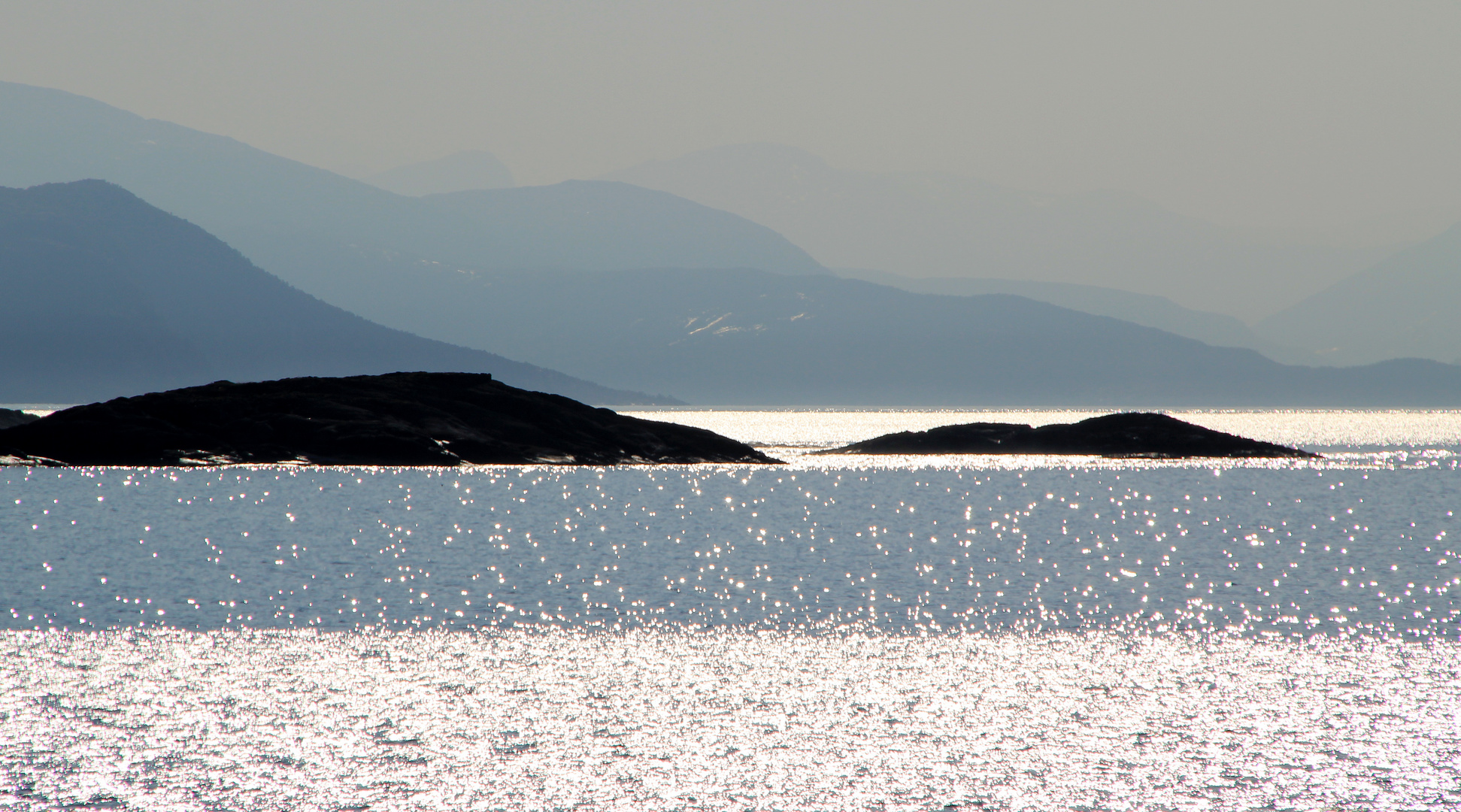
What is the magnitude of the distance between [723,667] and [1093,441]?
133225mm

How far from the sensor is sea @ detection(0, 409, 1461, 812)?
1862 centimetres

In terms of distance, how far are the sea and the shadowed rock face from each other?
287 ft

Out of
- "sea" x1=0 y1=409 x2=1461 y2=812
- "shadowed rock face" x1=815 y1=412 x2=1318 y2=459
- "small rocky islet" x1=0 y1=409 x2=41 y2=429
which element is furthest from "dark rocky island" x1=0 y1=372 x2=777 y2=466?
"sea" x1=0 y1=409 x2=1461 y2=812

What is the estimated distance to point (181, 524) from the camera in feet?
206

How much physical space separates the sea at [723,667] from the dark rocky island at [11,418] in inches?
3692

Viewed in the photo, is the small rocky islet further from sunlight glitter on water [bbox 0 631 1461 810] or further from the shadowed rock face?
sunlight glitter on water [bbox 0 631 1461 810]

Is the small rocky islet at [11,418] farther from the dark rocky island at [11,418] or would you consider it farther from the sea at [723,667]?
the sea at [723,667]

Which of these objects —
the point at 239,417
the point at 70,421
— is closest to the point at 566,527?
the point at 239,417

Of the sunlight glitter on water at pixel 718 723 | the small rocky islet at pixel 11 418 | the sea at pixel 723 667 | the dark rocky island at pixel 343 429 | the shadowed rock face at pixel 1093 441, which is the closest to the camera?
the sunlight glitter on water at pixel 718 723

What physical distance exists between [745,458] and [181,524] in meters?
78.5

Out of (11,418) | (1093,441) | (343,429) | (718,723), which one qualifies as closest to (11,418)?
(11,418)

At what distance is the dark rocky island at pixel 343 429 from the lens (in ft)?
368

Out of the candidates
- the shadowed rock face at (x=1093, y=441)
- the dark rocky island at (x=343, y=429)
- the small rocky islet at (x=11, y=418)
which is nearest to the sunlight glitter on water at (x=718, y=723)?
the dark rocky island at (x=343, y=429)

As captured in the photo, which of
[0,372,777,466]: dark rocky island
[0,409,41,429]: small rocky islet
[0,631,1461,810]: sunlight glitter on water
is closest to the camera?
[0,631,1461,810]: sunlight glitter on water
